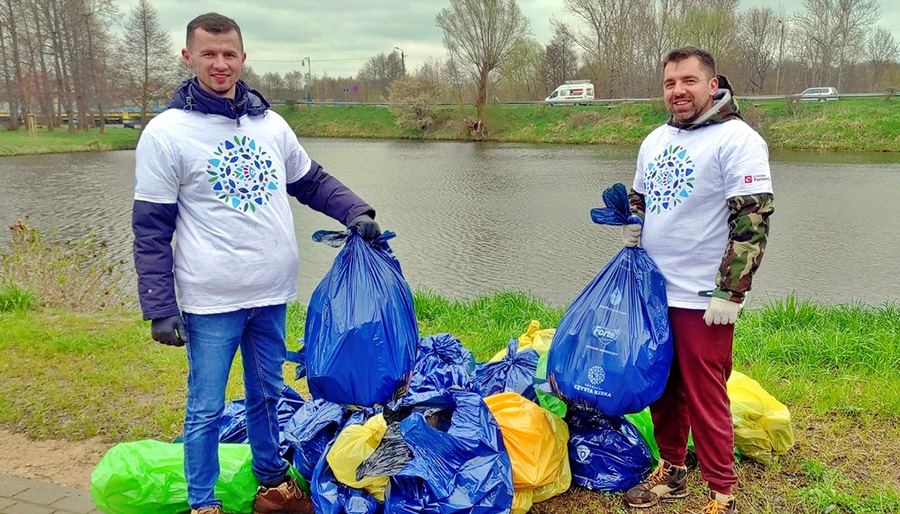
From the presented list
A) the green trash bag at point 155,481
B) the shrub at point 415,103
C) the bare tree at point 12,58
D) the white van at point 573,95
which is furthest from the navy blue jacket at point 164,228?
the bare tree at point 12,58

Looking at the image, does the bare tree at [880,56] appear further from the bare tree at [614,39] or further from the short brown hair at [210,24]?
the short brown hair at [210,24]

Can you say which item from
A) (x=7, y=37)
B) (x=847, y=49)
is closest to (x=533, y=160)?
(x=847, y=49)

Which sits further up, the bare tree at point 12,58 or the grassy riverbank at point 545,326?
the bare tree at point 12,58

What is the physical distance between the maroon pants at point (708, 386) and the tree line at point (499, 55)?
3466 cm

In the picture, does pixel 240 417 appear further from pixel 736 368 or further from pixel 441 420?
pixel 736 368

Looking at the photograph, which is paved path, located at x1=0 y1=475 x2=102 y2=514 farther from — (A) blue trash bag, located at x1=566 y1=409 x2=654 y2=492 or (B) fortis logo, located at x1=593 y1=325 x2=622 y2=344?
(B) fortis logo, located at x1=593 y1=325 x2=622 y2=344

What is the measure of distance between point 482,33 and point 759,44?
55.9ft

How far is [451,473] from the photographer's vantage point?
2371 mm

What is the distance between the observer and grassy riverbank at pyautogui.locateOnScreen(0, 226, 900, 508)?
2.76m

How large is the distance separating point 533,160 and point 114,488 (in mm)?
22387

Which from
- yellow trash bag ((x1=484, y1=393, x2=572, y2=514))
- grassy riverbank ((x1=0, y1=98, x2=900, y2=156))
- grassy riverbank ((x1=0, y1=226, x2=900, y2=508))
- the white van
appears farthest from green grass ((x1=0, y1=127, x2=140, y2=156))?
yellow trash bag ((x1=484, y1=393, x2=572, y2=514))

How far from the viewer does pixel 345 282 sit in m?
2.43

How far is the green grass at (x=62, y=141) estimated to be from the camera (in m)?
31.3

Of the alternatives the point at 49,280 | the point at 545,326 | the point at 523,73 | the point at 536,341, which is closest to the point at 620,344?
the point at 536,341
